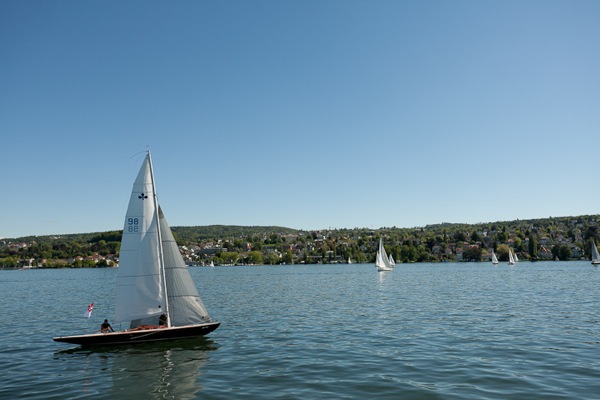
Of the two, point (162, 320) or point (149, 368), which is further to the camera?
point (162, 320)

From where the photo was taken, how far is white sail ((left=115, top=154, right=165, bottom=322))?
26.3 meters

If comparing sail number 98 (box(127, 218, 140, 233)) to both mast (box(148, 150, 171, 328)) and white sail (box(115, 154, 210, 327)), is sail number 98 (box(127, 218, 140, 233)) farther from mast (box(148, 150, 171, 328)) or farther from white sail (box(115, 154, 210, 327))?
mast (box(148, 150, 171, 328))

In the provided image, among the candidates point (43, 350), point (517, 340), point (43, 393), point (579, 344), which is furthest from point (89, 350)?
point (579, 344)

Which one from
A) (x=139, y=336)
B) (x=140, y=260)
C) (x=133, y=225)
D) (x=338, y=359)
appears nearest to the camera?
(x=338, y=359)

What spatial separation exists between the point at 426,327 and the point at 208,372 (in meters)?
16.4

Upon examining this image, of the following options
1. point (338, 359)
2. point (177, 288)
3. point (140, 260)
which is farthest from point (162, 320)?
point (338, 359)

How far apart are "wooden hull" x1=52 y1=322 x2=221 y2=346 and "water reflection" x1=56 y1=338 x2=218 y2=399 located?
503mm

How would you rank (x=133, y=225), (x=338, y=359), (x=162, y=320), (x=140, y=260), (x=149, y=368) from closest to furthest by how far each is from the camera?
1. (x=149, y=368)
2. (x=338, y=359)
3. (x=133, y=225)
4. (x=140, y=260)
5. (x=162, y=320)

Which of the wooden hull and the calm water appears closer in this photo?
the calm water

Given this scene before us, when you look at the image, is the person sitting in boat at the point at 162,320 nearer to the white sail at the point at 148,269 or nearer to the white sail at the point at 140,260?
the white sail at the point at 148,269

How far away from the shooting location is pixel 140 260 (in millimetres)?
26500

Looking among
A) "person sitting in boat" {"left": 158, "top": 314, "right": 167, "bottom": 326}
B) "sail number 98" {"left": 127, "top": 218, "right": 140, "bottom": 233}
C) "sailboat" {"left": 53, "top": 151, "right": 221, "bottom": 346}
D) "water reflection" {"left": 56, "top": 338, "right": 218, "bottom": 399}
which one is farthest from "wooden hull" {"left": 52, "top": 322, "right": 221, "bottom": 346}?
"sail number 98" {"left": 127, "top": 218, "right": 140, "bottom": 233}

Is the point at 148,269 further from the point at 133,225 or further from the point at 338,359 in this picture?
the point at 338,359

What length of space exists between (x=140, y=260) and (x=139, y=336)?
439 centimetres
